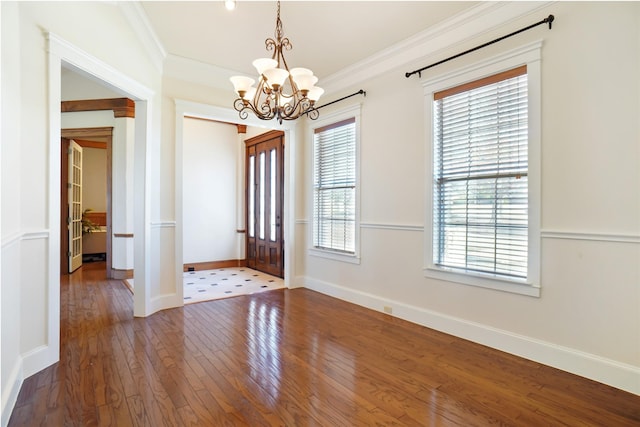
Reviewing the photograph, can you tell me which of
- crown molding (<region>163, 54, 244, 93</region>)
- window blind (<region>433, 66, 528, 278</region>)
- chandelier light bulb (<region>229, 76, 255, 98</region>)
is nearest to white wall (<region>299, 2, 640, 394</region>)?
window blind (<region>433, 66, 528, 278</region>)

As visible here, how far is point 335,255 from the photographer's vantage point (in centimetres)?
461

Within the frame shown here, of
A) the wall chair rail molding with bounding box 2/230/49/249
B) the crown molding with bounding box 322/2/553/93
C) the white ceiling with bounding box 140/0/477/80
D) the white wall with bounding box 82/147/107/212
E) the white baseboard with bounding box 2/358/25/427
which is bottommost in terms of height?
the white baseboard with bounding box 2/358/25/427

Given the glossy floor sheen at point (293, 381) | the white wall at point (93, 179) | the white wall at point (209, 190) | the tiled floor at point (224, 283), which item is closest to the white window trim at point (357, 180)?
the tiled floor at point (224, 283)

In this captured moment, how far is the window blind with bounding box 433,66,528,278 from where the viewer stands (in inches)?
108

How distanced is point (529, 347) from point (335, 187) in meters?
2.88

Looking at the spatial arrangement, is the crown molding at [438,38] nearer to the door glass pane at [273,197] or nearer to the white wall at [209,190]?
the door glass pane at [273,197]

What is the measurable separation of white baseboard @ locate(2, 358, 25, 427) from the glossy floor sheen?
0.16 feet

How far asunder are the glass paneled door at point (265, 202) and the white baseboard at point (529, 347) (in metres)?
2.62

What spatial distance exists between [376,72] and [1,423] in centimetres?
433

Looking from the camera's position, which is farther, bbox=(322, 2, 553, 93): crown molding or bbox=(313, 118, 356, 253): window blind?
bbox=(313, 118, 356, 253): window blind

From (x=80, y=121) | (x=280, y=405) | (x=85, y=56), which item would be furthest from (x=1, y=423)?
(x=80, y=121)

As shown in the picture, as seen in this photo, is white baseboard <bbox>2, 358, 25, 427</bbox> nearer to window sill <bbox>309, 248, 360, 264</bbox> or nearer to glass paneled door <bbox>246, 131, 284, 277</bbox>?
window sill <bbox>309, 248, 360, 264</bbox>

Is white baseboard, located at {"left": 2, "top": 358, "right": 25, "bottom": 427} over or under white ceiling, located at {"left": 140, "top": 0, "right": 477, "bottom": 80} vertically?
under

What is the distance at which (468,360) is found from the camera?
2.65 meters
